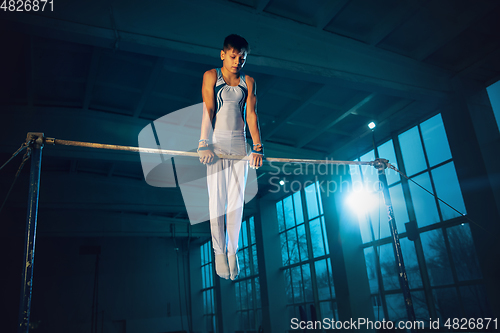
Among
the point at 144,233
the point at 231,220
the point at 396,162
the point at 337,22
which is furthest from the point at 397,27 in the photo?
the point at 144,233

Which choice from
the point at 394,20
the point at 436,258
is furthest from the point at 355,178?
the point at 394,20

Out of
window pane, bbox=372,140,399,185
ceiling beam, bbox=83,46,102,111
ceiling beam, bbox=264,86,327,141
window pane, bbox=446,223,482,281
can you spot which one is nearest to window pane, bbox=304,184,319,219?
window pane, bbox=372,140,399,185

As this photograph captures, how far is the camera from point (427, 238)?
7246 mm

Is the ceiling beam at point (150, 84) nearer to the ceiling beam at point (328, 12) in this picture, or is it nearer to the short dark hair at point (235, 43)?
the ceiling beam at point (328, 12)

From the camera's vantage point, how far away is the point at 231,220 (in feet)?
9.34

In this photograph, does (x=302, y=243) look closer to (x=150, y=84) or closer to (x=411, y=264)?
(x=411, y=264)

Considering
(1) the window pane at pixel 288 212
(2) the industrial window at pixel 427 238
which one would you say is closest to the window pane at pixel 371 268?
(2) the industrial window at pixel 427 238

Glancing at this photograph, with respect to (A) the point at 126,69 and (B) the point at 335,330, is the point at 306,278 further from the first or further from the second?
(A) the point at 126,69

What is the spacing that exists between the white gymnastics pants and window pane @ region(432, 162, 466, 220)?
5.47 m

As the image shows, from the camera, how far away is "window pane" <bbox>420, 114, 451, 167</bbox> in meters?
6.93

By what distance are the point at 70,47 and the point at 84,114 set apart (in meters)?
2.07

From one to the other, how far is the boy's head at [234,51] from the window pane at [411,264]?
634cm

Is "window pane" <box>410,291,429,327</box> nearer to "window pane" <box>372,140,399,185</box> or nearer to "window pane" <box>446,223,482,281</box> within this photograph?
"window pane" <box>446,223,482,281</box>

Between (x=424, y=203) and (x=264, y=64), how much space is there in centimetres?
474
